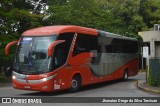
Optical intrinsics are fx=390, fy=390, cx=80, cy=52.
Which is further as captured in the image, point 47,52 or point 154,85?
point 154,85

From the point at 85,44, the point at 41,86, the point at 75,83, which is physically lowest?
the point at 75,83

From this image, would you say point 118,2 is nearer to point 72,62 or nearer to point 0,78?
point 0,78

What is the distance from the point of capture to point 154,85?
23.5 metres

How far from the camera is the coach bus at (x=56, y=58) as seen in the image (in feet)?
61.4

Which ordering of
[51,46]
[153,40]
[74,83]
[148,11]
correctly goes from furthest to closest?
1. [148,11]
2. [153,40]
3. [74,83]
4. [51,46]

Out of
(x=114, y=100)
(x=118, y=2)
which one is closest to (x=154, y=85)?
(x=114, y=100)

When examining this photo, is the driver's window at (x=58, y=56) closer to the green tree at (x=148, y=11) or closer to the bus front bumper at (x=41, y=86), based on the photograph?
the bus front bumper at (x=41, y=86)

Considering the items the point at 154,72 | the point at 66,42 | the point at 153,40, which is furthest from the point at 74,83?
the point at 153,40

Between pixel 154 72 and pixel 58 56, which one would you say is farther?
pixel 154 72

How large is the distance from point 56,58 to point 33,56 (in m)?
1.13

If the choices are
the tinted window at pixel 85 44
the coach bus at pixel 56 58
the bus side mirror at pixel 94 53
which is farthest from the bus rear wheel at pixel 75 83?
the bus side mirror at pixel 94 53

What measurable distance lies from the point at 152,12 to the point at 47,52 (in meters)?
39.8

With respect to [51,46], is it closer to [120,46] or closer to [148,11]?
[120,46]

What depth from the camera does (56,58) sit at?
19.1 m
